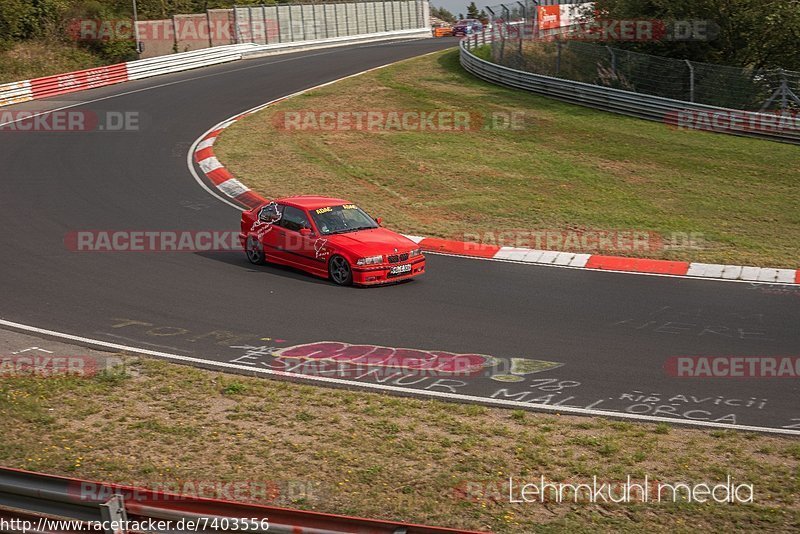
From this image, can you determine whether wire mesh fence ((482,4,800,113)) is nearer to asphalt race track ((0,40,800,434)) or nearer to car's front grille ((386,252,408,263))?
asphalt race track ((0,40,800,434))

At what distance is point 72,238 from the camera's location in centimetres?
1973

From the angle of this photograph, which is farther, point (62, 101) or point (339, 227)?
point (62, 101)

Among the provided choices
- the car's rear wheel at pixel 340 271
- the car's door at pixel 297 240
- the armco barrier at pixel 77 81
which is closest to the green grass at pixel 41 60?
the armco barrier at pixel 77 81

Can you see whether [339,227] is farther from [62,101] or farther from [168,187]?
[62,101]

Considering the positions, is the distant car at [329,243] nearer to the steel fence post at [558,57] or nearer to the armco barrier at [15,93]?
the steel fence post at [558,57]

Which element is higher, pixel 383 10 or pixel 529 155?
pixel 383 10

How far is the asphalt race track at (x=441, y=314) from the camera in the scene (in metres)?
12.1

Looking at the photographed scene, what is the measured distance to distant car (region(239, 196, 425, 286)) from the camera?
16375mm

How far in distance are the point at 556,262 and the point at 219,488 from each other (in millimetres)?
11009

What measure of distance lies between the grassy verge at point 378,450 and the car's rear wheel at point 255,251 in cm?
627

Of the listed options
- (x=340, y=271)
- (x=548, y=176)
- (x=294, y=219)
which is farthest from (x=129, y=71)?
(x=340, y=271)

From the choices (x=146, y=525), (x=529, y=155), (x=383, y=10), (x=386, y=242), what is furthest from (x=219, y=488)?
(x=383, y=10)

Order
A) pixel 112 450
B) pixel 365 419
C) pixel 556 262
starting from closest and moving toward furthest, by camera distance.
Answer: pixel 112 450 < pixel 365 419 < pixel 556 262

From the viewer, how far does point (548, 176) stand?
83.0 feet
